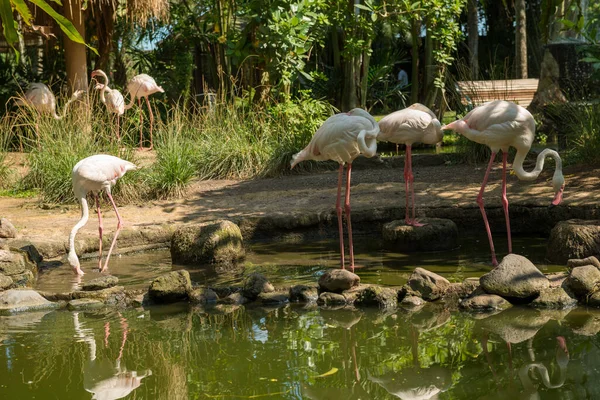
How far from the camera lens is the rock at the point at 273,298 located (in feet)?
18.6

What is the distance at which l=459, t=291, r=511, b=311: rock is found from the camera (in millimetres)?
5234

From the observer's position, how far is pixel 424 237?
7.18m

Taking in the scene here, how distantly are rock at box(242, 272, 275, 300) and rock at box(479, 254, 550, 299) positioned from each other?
1.53 metres

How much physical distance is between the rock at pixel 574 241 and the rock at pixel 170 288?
9.67 feet

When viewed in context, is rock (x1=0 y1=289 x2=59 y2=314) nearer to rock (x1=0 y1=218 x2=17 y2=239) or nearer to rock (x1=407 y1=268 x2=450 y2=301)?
rock (x1=0 y1=218 x2=17 y2=239)

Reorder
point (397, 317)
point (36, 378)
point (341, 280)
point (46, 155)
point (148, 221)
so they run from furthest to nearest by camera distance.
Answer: point (46, 155)
point (148, 221)
point (341, 280)
point (397, 317)
point (36, 378)

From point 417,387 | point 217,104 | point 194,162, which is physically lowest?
point 417,387

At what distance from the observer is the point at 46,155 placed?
9.29 metres

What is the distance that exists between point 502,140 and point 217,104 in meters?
5.64

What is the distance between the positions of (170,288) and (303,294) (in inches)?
38.2

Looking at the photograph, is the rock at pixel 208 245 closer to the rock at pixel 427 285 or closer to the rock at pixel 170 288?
the rock at pixel 170 288

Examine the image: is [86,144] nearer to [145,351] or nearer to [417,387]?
[145,351]

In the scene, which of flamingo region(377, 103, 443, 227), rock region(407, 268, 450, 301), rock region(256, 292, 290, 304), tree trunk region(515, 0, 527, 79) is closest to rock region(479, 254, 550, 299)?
rock region(407, 268, 450, 301)

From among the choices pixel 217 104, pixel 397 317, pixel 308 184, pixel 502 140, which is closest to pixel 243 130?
pixel 217 104
